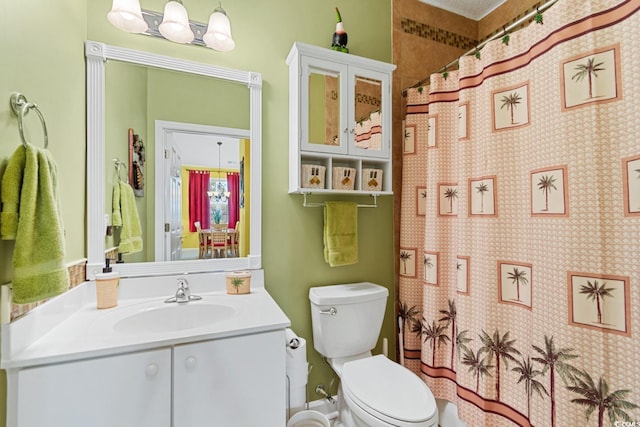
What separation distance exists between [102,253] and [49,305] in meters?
0.33

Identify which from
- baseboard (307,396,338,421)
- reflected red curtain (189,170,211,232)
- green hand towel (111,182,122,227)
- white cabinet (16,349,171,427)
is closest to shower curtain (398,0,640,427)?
baseboard (307,396,338,421)

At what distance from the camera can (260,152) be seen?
4.96 feet

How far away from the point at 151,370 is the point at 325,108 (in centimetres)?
137

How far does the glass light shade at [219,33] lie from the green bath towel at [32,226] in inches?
34.9

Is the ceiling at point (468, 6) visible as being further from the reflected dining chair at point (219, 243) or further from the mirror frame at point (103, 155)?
the reflected dining chair at point (219, 243)

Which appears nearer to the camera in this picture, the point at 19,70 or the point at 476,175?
the point at 19,70

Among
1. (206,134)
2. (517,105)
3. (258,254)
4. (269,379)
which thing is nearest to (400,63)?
→ (517,105)

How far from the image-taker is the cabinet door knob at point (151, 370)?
2.91 ft

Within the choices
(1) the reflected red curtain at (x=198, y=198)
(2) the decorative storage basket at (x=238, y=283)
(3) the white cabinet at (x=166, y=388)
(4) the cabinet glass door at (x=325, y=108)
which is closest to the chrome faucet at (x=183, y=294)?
(2) the decorative storage basket at (x=238, y=283)

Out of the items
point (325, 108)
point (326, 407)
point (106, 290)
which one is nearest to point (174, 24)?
point (325, 108)

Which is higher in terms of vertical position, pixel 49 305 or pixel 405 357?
pixel 49 305

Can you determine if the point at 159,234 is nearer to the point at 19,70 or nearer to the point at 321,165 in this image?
the point at 19,70

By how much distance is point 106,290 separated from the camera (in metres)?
1.19

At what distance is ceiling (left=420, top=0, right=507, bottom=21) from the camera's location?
196cm
